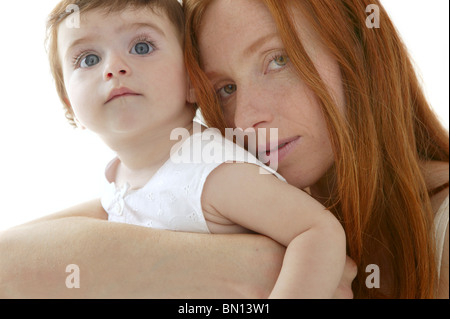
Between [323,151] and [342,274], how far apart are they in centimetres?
30

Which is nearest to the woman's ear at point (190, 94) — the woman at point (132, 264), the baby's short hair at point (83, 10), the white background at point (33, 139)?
the baby's short hair at point (83, 10)

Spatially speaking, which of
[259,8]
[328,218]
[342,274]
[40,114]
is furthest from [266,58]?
[40,114]

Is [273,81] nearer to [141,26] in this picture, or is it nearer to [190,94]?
[190,94]

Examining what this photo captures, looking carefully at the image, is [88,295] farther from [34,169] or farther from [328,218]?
[34,169]

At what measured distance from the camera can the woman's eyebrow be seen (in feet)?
3.84

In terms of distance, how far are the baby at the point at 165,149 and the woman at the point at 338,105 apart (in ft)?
0.30

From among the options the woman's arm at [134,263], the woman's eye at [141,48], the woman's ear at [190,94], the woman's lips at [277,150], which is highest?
the woman's eye at [141,48]

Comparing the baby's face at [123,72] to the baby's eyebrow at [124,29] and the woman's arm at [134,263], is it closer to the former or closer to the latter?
the baby's eyebrow at [124,29]

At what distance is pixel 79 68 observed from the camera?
3.93 ft

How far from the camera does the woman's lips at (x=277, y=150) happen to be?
1194 mm

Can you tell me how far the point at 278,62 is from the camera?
1198mm

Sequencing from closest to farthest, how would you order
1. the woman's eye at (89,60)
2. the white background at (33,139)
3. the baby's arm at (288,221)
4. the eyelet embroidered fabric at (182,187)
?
the baby's arm at (288,221)
the eyelet embroidered fabric at (182,187)
the woman's eye at (89,60)
the white background at (33,139)

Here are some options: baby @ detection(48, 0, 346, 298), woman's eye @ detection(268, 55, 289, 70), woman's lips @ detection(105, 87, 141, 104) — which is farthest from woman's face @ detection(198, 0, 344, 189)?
woman's lips @ detection(105, 87, 141, 104)

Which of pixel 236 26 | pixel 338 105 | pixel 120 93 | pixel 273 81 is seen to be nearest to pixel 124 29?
pixel 120 93
